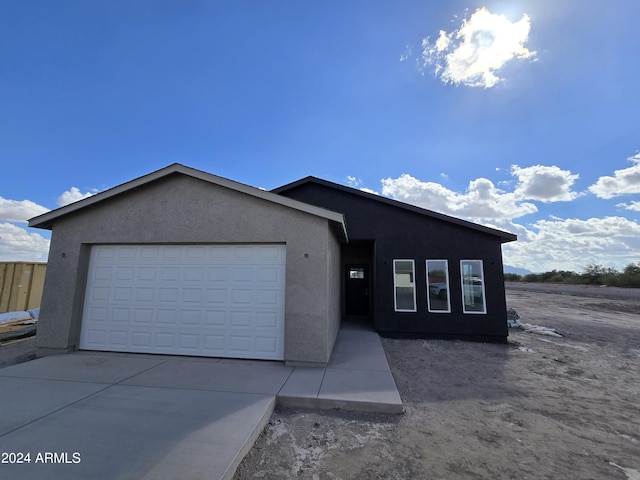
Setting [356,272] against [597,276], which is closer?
[356,272]

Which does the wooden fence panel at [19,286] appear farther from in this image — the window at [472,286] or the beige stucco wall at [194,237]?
the window at [472,286]

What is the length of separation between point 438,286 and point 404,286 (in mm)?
1080

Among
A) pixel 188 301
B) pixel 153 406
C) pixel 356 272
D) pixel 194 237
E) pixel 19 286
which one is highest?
pixel 194 237

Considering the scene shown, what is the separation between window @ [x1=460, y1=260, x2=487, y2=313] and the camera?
8.59 metres

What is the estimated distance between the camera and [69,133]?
9.78 meters

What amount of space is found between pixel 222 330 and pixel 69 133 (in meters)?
9.99

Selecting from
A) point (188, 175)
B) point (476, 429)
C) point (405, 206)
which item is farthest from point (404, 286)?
point (188, 175)

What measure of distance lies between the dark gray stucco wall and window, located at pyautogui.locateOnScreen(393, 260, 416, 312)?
139mm

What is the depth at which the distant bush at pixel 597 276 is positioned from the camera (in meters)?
34.0

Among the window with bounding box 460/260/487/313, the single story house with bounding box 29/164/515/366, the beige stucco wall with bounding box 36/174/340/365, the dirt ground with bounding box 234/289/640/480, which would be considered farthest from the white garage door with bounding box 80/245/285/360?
the window with bounding box 460/260/487/313

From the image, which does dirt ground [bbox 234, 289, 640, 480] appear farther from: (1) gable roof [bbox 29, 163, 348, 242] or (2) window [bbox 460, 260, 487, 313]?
(1) gable roof [bbox 29, 163, 348, 242]

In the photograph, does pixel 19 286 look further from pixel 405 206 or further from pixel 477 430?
pixel 477 430

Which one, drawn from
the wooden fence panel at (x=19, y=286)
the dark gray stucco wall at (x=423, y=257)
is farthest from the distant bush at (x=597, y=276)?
the wooden fence panel at (x=19, y=286)

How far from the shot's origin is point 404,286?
29.7ft
